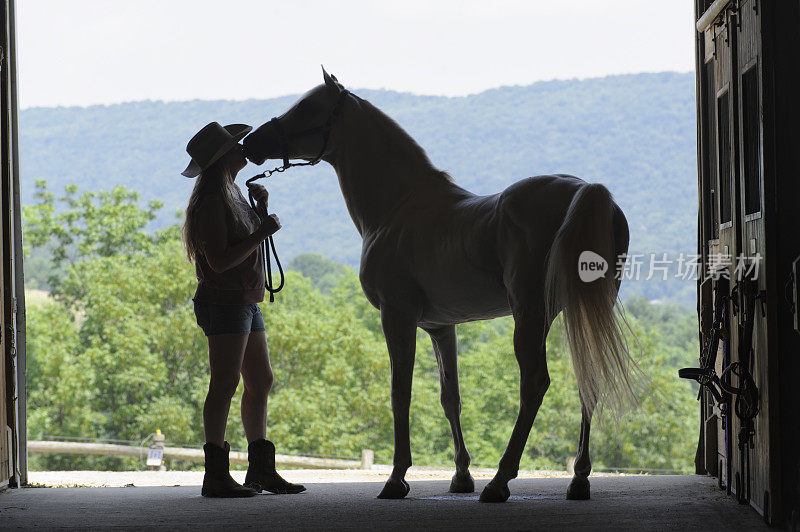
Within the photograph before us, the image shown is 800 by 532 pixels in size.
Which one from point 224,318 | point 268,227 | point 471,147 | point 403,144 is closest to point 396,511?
point 224,318

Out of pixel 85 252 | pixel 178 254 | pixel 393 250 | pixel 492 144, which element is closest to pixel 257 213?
pixel 393 250

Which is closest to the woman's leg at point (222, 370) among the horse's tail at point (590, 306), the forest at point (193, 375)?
the horse's tail at point (590, 306)

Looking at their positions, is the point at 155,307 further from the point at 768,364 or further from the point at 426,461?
the point at 768,364

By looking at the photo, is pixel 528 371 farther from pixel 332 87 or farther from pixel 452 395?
pixel 332 87

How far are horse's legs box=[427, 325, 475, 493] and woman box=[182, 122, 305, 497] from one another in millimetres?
727

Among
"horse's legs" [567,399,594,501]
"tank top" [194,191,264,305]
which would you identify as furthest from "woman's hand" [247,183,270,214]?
"horse's legs" [567,399,594,501]

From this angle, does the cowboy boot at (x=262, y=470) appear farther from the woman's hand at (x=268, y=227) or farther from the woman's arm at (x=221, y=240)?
the woman's hand at (x=268, y=227)

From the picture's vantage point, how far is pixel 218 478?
10.8ft

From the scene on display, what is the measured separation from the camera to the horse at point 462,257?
8.92 feet

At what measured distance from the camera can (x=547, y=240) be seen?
2.85 metres

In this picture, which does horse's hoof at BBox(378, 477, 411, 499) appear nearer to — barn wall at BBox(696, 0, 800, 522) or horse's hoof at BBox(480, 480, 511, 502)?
horse's hoof at BBox(480, 480, 511, 502)

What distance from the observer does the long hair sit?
332 centimetres

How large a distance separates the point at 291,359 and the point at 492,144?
178ft

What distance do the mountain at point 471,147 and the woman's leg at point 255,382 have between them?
5967 centimetres
